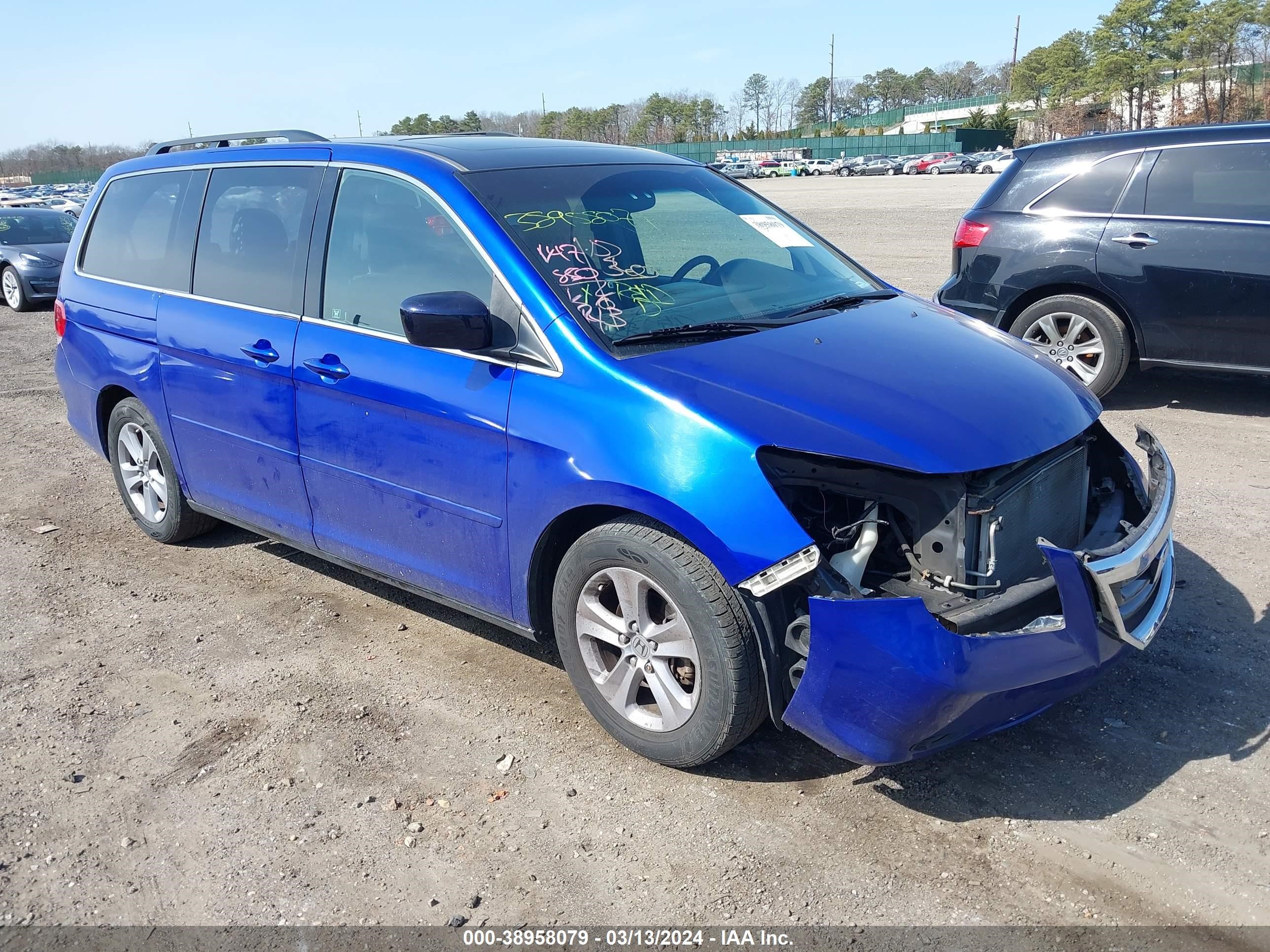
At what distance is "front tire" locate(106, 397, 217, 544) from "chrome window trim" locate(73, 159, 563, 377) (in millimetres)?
676

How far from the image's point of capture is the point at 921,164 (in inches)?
2591

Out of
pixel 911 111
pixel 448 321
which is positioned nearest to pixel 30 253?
pixel 448 321

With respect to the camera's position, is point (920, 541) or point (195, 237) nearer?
point (920, 541)

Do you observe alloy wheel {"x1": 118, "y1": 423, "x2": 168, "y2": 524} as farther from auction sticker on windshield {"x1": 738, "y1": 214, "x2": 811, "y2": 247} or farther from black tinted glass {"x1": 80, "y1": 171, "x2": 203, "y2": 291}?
auction sticker on windshield {"x1": 738, "y1": 214, "x2": 811, "y2": 247}

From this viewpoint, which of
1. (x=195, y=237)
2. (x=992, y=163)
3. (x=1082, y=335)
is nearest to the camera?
(x=195, y=237)

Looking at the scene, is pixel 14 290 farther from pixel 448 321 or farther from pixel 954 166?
pixel 954 166

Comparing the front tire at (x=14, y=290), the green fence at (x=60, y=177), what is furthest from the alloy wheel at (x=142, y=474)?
the green fence at (x=60, y=177)

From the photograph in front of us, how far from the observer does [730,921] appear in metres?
2.71

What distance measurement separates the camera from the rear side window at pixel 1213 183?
6578 millimetres

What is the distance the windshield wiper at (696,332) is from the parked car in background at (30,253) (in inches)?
581

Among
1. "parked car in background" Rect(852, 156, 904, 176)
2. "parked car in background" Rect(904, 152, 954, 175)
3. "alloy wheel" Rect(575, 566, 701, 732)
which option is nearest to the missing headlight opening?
"alloy wheel" Rect(575, 566, 701, 732)

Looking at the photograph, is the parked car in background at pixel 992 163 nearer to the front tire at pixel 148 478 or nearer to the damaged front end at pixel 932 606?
the front tire at pixel 148 478

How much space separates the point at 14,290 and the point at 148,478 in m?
12.6

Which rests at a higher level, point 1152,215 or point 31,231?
point 1152,215
